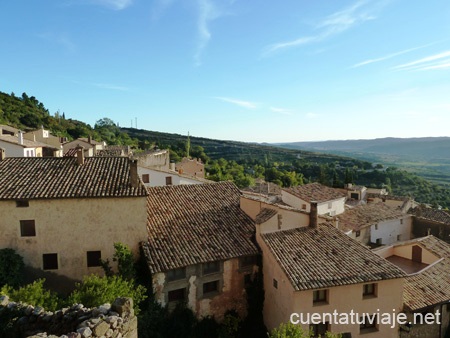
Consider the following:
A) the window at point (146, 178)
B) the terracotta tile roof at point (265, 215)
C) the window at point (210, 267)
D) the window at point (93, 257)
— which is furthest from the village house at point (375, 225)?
the window at point (93, 257)

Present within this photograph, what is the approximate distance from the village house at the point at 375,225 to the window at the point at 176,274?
2199 cm

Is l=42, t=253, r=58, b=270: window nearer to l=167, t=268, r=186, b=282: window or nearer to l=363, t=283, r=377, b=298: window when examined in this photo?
l=167, t=268, r=186, b=282: window

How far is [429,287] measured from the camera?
22.1 m

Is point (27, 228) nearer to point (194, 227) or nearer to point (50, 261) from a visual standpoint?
point (50, 261)

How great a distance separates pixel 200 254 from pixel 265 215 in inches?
195

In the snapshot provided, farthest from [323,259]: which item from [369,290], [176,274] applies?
[176,274]

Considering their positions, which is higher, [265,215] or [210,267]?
[265,215]

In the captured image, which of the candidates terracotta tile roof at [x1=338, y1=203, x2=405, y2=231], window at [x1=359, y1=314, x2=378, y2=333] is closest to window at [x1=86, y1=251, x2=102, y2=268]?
window at [x1=359, y1=314, x2=378, y2=333]

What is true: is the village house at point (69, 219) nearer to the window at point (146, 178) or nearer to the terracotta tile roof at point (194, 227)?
the terracotta tile roof at point (194, 227)

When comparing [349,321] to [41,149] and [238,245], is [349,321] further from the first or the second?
[41,149]

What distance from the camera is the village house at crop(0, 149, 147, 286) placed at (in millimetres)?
18984

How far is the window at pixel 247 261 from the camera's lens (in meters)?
21.9

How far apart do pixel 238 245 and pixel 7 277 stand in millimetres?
12219

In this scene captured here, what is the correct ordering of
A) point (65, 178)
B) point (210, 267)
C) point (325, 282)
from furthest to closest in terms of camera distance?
point (210, 267) → point (65, 178) → point (325, 282)
